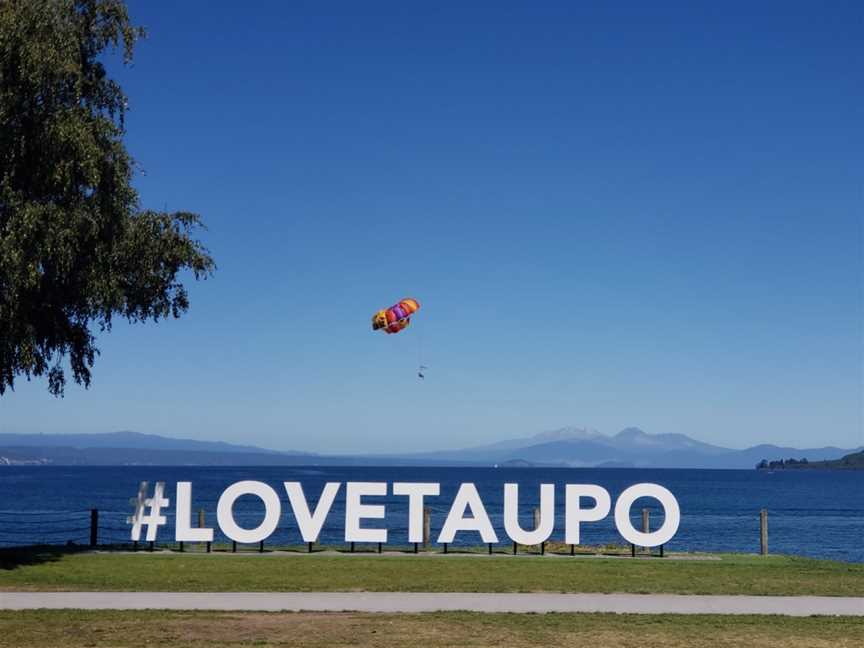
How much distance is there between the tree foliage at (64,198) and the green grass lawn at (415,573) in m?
5.27

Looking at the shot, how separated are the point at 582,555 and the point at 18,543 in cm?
2897

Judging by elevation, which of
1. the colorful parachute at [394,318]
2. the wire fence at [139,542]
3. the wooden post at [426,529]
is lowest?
the wire fence at [139,542]

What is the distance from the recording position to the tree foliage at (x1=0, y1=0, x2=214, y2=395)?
82.3ft

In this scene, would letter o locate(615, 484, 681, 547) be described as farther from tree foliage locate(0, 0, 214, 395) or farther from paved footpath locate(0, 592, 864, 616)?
tree foliage locate(0, 0, 214, 395)

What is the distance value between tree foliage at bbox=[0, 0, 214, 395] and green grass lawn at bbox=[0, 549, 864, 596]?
5.27m

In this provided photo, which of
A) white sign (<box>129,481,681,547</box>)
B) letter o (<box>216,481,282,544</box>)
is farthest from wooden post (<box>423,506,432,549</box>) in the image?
letter o (<box>216,481,282,544</box>)

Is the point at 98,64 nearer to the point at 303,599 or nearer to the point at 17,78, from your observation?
the point at 17,78

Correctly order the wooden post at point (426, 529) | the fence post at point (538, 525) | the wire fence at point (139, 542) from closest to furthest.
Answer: the fence post at point (538, 525) → the wire fence at point (139, 542) → the wooden post at point (426, 529)

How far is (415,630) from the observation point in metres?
17.4

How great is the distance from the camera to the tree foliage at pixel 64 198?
25078 mm

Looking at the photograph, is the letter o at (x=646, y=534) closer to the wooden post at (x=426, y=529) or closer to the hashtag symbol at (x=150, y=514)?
the wooden post at (x=426, y=529)

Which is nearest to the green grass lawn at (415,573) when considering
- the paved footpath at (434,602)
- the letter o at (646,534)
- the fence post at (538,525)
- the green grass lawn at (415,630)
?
the paved footpath at (434,602)

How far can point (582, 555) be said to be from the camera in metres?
31.8

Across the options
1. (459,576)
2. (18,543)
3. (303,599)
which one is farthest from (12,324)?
→ (18,543)
